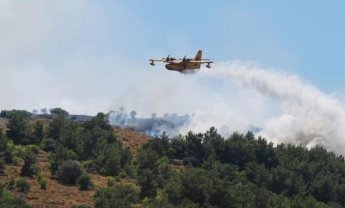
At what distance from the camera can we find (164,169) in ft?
358

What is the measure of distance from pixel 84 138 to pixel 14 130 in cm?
1249

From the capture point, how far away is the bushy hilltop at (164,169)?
83.6 meters

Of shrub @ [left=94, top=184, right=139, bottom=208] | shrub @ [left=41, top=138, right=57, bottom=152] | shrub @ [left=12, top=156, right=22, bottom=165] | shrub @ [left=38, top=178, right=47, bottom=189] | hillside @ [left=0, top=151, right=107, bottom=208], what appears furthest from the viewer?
shrub @ [left=41, top=138, right=57, bottom=152]

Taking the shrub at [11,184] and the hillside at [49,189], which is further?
the shrub at [11,184]

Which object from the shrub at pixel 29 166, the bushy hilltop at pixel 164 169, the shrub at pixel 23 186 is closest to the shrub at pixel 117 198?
the bushy hilltop at pixel 164 169

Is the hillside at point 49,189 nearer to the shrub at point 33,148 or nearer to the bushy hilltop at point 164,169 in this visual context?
the bushy hilltop at point 164,169

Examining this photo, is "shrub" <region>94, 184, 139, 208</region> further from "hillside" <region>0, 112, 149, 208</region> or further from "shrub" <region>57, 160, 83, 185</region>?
"shrub" <region>57, 160, 83, 185</region>

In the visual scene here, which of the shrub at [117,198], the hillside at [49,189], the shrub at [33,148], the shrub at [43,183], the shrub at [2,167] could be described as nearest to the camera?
the shrub at [117,198]

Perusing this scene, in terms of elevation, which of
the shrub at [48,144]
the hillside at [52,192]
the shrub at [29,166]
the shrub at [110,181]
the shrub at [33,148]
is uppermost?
the shrub at [48,144]

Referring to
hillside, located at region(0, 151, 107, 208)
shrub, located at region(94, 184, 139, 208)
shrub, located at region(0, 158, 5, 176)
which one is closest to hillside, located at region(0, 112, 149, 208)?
hillside, located at region(0, 151, 107, 208)

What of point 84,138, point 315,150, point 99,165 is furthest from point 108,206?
point 315,150

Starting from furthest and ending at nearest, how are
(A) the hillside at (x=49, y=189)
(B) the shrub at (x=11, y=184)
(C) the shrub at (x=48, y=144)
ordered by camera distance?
(C) the shrub at (x=48, y=144)
(B) the shrub at (x=11, y=184)
(A) the hillside at (x=49, y=189)

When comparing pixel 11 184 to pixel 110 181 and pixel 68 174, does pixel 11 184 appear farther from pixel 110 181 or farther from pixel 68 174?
pixel 110 181

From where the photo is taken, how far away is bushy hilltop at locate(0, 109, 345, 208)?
83.6m
